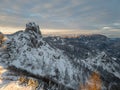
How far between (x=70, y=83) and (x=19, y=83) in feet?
189

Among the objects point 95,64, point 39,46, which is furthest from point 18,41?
point 95,64

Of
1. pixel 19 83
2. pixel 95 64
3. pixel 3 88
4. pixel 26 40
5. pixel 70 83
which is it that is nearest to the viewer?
pixel 3 88

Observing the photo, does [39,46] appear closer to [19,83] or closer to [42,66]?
[42,66]

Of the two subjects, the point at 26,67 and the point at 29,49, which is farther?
the point at 29,49

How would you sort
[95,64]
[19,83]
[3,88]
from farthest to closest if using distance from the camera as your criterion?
[95,64], [19,83], [3,88]

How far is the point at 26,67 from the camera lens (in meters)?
78.2

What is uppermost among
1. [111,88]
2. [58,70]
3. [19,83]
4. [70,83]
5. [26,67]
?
[19,83]

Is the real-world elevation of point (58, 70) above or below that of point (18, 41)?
below

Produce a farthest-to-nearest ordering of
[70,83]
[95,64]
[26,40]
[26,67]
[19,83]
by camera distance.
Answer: [95,64]
[26,40]
[70,83]
[26,67]
[19,83]

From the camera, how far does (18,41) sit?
95.8 m

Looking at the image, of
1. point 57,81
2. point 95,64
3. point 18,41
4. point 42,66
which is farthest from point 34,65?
point 95,64

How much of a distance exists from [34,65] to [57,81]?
12.8 m

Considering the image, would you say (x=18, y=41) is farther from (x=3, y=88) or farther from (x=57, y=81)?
(x=3, y=88)

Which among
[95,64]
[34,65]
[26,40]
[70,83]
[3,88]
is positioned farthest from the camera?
[95,64]
